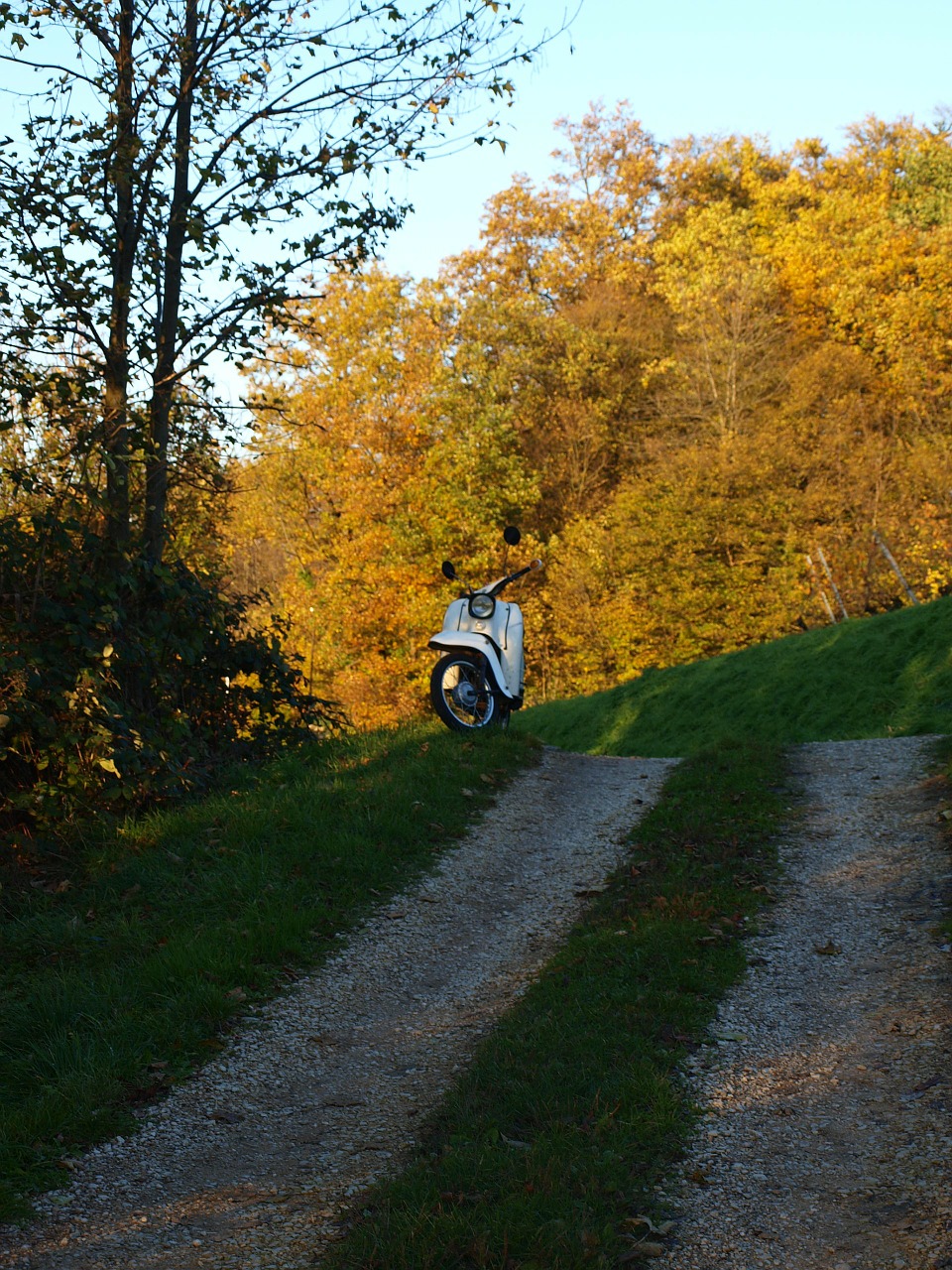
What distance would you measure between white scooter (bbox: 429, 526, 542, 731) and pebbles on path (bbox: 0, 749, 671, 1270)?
9.72 feet

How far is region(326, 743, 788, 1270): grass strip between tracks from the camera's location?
3502 mm

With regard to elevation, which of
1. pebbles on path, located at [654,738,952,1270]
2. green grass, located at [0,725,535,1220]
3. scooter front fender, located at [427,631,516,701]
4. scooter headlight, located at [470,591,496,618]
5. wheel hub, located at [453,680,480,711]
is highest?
scooter headlight, located at [470,591,496,618]

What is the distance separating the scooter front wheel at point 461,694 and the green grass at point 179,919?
2.02 feet

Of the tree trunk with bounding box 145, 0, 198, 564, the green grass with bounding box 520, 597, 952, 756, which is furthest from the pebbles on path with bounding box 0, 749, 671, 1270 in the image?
the green grass with bounding box 520, 597, 952, 756

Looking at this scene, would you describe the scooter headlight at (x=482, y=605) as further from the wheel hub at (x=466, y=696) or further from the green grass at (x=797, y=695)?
the green grass at (x=797, y=695)

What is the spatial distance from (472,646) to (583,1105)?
6.79 metres

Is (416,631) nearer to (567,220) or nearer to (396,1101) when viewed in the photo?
(567,220)

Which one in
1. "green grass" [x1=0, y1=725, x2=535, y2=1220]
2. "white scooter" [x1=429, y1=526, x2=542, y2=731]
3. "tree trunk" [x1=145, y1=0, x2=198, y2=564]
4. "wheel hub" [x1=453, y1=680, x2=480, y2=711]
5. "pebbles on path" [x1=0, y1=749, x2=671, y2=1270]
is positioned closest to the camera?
"pebbles on path" [x1=0, y1=749, x2=671, y2=1270]

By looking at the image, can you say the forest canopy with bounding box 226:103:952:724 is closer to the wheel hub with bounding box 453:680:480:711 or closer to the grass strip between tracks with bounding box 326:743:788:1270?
the wheel hub with bounding box 453:680:480:711

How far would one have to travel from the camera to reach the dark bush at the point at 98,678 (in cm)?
827

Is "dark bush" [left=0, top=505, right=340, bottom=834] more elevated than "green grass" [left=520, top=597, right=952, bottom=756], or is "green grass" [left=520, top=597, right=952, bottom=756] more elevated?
"dark bush" [left=0, top=505, right=340, bottom=834]

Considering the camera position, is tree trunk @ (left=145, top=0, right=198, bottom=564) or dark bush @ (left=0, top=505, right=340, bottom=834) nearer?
dark bush @ (left=0, top=505, right=340, bottom=834)

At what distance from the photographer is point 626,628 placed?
29.0m

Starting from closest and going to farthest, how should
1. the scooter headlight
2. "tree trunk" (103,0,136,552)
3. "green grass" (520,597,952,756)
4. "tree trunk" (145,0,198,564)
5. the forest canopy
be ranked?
1. "tree trunk" (103,0,136,552)
2. "tree trunk" (145,0,198,564)
3. the scooter headlight
4. "green grass" (520,597,952,756)
5. the forest canopy
